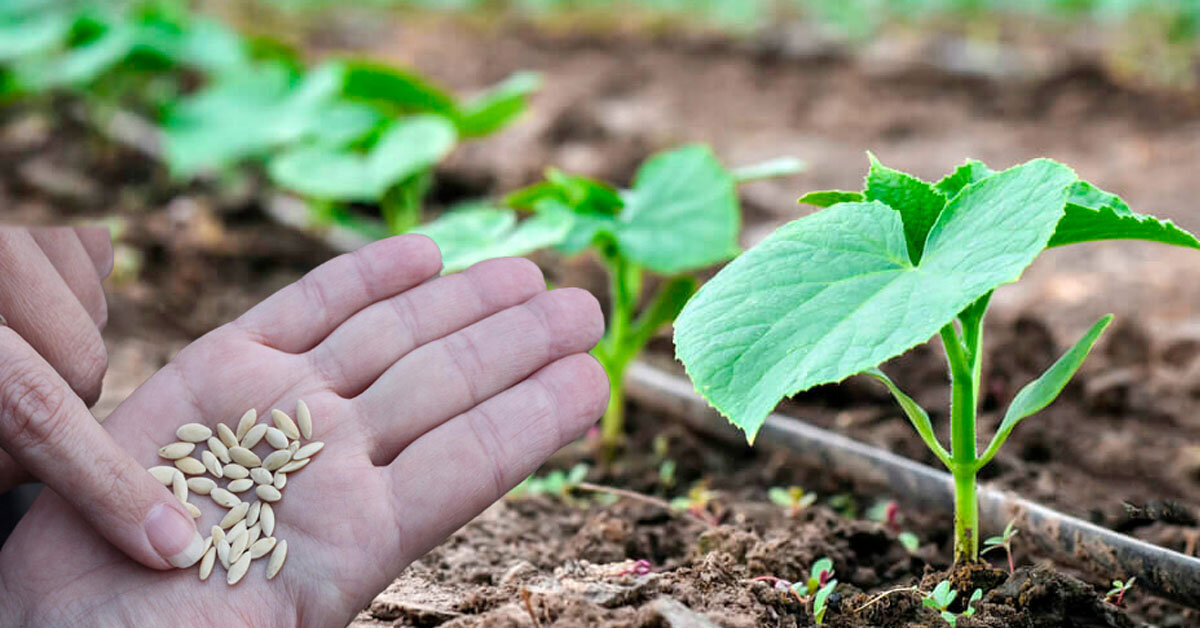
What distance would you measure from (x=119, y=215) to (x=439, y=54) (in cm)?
239

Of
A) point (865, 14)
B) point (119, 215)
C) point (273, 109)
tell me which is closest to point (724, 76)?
point (865, 14)

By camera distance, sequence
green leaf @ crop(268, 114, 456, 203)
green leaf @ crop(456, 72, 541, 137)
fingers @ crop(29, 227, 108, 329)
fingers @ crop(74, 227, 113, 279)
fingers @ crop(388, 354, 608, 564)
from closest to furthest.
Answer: fingers @ crop(388, 354, 608, 564)
fingers @ crop(29, 227, 108, 329)
fingers @ crop(74, 227, 113, 279)
green leaf @ crop(268, 114, 456, 203)
green leaf @ crop(456, 72, 541, 137)

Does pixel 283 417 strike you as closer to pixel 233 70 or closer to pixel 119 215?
pixel 119 215

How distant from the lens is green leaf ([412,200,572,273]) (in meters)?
1.62

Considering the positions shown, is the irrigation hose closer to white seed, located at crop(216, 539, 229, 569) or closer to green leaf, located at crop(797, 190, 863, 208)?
green leaf, located at crop(797, 190, 863, 208)

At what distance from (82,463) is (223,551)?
0.65 feet

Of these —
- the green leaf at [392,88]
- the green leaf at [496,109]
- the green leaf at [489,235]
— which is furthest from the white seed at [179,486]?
the green leaf at [392,88]

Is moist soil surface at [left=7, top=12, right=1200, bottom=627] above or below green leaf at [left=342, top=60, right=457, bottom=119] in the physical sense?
below

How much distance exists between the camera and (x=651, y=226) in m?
1.80

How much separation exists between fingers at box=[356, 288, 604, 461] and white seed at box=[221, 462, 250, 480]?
6.6 inches

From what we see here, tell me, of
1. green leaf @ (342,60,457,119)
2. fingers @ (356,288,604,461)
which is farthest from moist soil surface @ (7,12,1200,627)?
green leaf @ (342,60,457,119)

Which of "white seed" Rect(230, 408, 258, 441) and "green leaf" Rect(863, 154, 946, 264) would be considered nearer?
"green leaf" Rect(863, 154, 946, 264)

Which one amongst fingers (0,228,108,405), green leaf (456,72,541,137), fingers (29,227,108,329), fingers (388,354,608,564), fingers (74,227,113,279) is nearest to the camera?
fingers (388,354,608,564)

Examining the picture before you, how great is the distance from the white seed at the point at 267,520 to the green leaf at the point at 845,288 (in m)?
0.56
